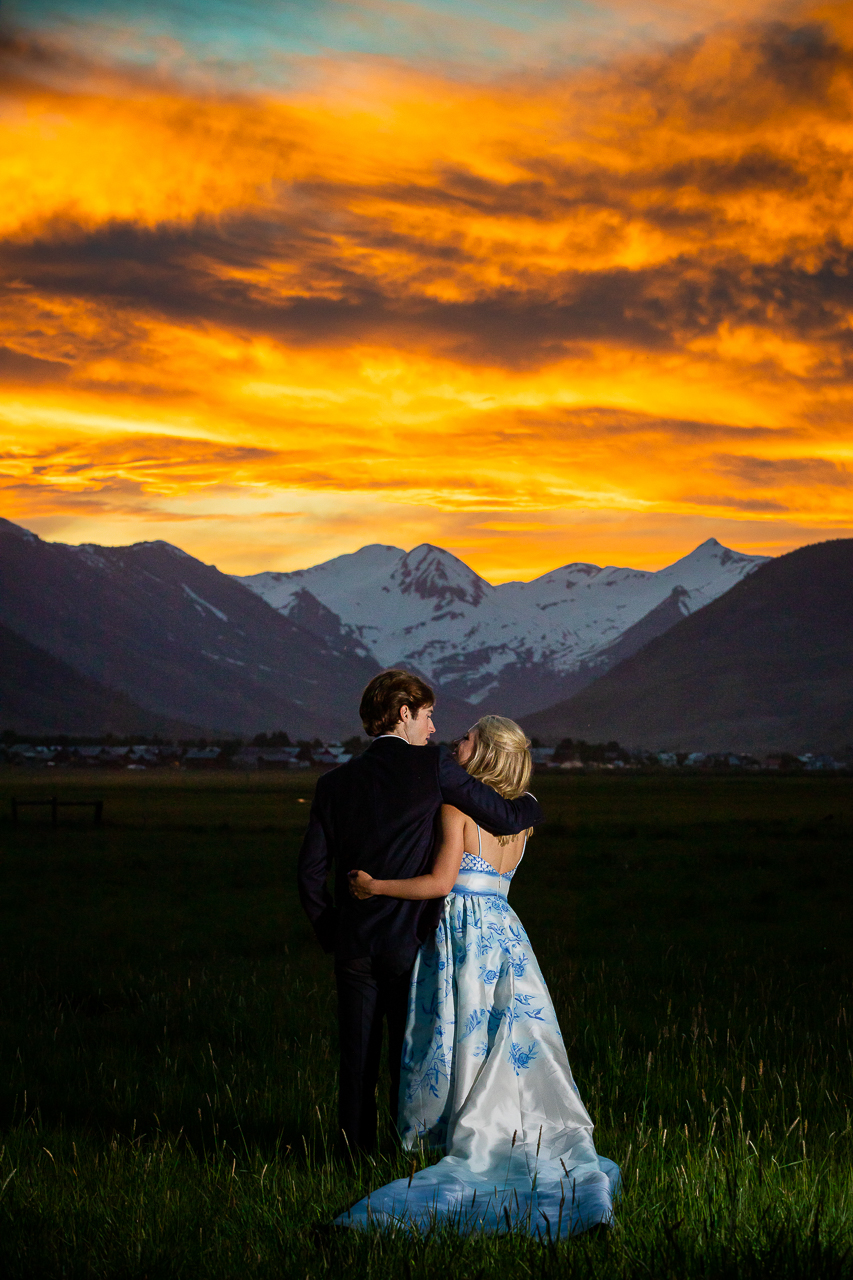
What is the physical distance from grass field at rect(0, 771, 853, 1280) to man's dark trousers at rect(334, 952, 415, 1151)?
273 mm

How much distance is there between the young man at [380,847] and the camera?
5719 mm

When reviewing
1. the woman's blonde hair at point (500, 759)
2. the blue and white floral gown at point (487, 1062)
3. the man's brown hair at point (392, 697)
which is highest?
the man's brown hair at point (392, 697)

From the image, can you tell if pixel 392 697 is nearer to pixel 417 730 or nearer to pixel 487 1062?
pixel 417 730

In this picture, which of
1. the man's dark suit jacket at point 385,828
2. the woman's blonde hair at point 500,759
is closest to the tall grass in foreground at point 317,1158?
the man's dark suit jacket at point 385,828

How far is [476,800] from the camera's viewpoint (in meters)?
5.68

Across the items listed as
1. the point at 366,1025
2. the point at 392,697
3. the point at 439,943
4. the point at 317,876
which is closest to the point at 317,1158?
the point at 366,1025

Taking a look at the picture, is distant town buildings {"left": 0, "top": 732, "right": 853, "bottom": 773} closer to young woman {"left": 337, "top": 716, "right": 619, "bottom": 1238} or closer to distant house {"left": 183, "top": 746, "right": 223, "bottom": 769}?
distant house {"left": 183, "top": 746, "right": 223, "bottom": 769}

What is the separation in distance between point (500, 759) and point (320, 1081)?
13.3 feet

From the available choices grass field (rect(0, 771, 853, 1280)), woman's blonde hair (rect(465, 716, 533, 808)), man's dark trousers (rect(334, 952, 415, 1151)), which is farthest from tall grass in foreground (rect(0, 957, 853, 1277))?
woman's blonde hair (rect(465, 716, 533, 808))

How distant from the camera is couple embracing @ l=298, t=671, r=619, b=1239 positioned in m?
5.65

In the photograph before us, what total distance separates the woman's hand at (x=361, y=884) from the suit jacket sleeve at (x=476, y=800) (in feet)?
1.72

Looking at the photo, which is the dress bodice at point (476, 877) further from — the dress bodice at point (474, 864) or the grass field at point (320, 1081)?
the grass field at point (320, 1081)

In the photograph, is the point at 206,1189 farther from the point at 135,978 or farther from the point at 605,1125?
the point at 135,978

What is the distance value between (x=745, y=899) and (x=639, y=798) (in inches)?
2826
